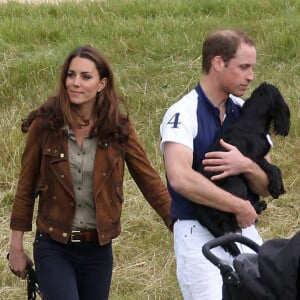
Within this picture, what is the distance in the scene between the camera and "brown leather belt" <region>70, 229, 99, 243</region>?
4180 millimetres

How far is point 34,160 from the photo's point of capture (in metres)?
4.25

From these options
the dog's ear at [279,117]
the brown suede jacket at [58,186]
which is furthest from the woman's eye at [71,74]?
the dog's ear at [279,117]

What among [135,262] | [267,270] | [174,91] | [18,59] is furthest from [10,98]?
[267,270]

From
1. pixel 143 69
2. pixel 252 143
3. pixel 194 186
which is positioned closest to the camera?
pixel 194 186

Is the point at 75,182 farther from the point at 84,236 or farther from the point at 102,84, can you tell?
the point at 102,84

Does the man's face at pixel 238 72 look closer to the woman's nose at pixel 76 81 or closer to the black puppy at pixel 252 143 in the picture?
the black puppy at pixel 252 143

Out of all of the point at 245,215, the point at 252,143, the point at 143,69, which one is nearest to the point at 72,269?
the point at 245,215

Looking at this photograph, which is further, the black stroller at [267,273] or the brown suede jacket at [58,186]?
the brown suede jacket at [58,186]

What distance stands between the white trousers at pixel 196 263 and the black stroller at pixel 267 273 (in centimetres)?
78

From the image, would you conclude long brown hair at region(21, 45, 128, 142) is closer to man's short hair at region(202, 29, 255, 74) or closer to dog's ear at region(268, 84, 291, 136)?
man's short hair at region(202, 29, 255, 74)

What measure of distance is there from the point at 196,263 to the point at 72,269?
2.10ft

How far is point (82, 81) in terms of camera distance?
13.9ft

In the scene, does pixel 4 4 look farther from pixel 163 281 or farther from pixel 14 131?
pixel 163 281

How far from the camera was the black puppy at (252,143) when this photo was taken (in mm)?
3957
